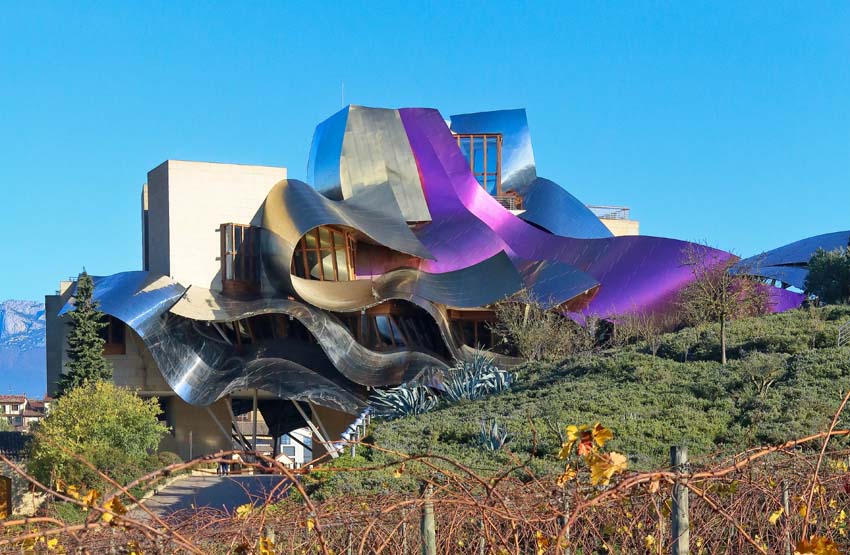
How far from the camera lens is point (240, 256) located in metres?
32.1

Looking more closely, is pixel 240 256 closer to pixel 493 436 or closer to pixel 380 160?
pixel 380 160

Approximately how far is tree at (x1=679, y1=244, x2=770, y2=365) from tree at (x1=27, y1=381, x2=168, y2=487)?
13477 millimetres

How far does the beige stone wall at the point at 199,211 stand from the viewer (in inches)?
1294

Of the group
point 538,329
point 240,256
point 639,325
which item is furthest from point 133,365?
point 639,325

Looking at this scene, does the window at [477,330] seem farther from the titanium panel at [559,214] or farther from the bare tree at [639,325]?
the titanium panel at [559,214]

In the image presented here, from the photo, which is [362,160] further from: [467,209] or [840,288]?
[840,288]

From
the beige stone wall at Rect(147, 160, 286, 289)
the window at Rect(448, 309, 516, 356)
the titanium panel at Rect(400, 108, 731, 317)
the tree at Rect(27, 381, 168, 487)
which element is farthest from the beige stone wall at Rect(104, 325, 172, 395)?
the titanium panel at Rect(400, 108, 731, 317)

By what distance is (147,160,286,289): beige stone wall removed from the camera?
32875mm

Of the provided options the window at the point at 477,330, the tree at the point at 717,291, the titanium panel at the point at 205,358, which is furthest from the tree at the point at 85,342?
the tree at the point at 717,291

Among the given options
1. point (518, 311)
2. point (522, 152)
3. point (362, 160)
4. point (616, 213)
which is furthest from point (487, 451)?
point (616, 213)

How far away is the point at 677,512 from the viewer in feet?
13.4

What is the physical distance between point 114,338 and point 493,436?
2067 centimetres

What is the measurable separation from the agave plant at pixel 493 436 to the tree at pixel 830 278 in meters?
16.0

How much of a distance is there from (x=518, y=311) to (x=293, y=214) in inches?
264
